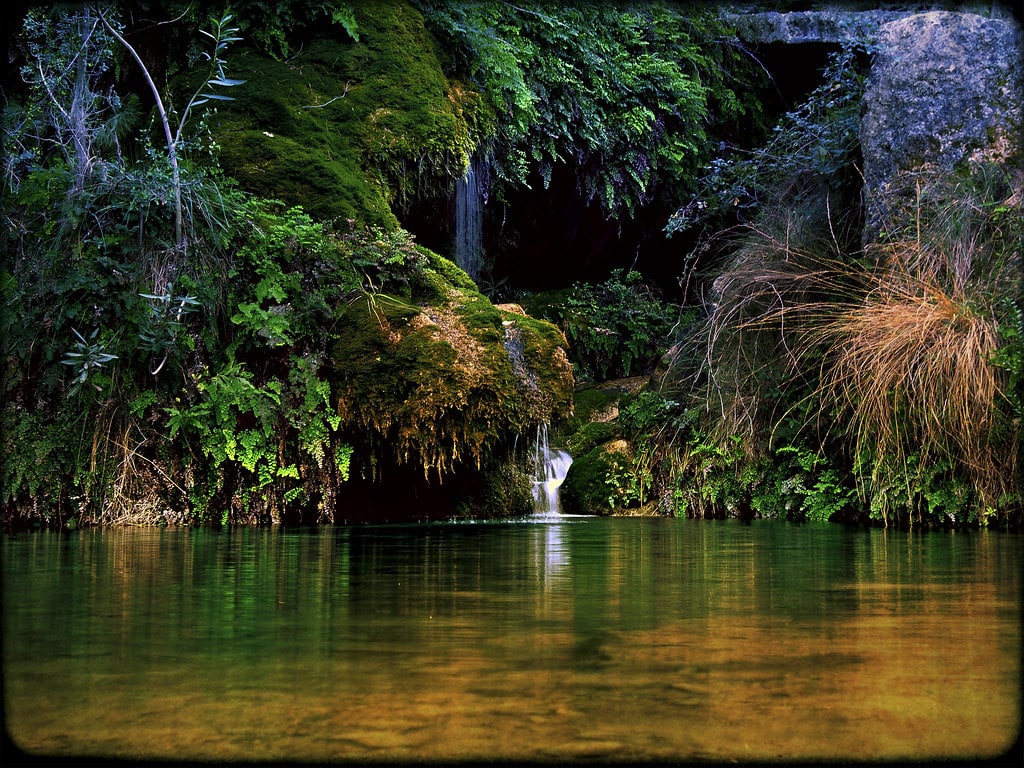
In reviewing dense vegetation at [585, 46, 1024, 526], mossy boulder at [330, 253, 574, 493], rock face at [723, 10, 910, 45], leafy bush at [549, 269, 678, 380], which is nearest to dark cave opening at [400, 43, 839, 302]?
rock face at [723, 10, 910, 45]

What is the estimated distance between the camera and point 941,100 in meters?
8.77

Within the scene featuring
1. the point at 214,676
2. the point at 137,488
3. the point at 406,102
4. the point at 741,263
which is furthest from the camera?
the point at 406,102

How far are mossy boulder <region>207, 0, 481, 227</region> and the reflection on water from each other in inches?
217

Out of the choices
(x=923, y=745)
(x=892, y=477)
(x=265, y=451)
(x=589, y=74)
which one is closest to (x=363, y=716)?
(x=923, y=745)

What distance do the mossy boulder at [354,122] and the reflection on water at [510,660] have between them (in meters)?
5.52

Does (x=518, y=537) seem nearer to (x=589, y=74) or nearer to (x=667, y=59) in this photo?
(x=589, y=74)

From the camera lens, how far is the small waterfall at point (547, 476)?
9.73 m

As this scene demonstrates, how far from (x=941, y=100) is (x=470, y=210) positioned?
5.46m

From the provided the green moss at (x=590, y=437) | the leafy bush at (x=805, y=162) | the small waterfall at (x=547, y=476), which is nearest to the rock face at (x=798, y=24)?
the leafy bush at (x=805, y=162)

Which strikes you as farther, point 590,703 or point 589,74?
point 589,74

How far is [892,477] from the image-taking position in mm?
7520

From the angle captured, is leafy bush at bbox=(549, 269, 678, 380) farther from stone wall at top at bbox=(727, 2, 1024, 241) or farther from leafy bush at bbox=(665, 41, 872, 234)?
stone wall at top at bbox=(727, 2, 1024, 241)

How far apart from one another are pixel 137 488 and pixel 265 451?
0.96 m

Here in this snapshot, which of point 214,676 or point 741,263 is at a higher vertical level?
point 741,263
